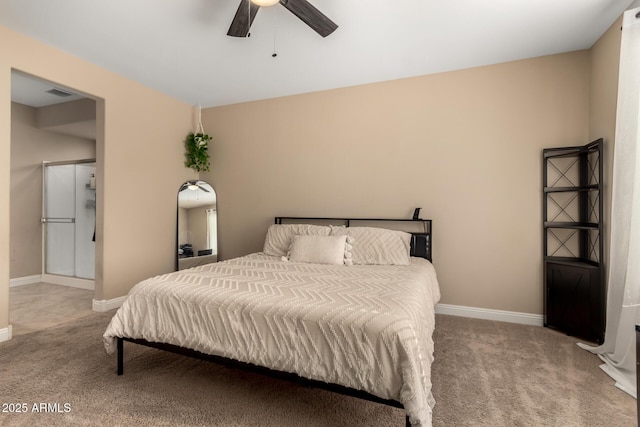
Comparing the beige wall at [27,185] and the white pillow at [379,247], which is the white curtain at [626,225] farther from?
the beige wall at [27,185]

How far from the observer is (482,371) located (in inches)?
83.4

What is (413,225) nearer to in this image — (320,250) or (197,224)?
(320,250)

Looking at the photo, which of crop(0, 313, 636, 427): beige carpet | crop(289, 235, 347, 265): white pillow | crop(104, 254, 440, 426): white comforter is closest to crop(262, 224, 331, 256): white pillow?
crop(289, 235, 347, 265): white pillow

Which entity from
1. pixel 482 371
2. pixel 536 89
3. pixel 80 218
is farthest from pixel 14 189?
pixel 536 89

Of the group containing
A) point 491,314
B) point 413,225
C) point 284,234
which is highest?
point 413,225

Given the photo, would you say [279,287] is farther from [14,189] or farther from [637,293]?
[14,189]

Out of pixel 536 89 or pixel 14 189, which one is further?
pixel 14 189

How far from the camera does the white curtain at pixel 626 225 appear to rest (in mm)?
1996

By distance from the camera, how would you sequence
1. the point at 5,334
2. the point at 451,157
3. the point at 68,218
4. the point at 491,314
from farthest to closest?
the point at 68,218
the point at 451,157
the point at 491,314
the point at 5,334

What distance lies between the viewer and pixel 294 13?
2.02m

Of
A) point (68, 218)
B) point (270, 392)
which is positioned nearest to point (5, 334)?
point (270, 392)

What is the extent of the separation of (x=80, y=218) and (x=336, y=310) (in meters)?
4.82

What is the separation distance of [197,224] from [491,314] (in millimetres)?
3823

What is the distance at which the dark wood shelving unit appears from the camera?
2.56m
